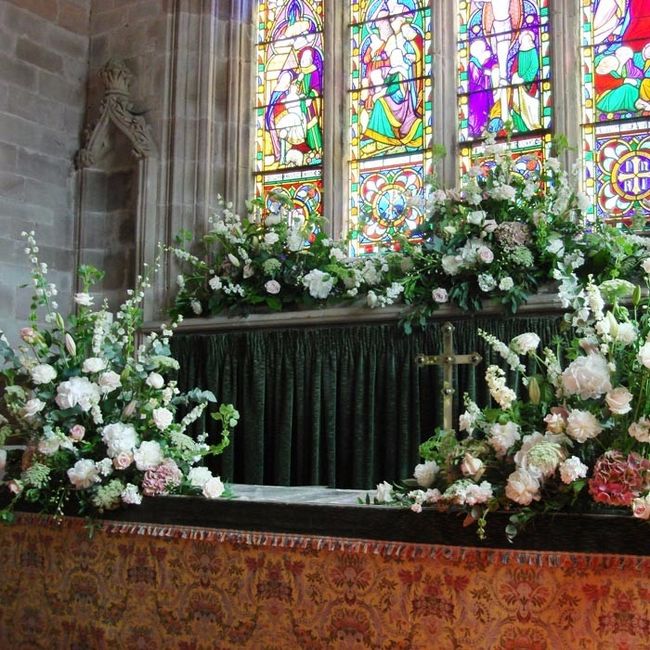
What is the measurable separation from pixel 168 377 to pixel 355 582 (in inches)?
169

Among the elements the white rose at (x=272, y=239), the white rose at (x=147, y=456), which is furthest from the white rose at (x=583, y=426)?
the white rose at (x=272, y=239)

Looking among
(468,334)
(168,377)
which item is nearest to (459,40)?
(468,334)

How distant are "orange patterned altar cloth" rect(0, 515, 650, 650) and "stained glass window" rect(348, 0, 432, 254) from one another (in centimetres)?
379

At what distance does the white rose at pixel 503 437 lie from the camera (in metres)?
2.66

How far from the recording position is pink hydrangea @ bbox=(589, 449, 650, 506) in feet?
7.76

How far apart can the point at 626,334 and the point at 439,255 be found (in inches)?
135

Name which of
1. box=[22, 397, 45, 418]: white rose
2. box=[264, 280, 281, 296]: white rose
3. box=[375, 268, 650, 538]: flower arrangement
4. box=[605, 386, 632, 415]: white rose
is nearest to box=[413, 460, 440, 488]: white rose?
box=[375, 268, 650, 538]: flower arrangement

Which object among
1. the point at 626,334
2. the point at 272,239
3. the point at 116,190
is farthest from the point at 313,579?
the point at 116,190

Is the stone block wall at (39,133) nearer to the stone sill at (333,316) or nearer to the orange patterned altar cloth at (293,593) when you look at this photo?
the stone sill at (333,316)

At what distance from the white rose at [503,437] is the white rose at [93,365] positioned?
5.38ft

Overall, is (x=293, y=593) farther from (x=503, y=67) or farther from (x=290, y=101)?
(x=290, y=101)

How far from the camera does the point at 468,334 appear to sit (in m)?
5.76

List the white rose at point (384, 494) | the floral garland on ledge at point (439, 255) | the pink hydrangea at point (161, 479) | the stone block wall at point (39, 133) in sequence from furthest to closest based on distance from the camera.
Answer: the stone block wall at point (39, 133) < the floral garland on ledge at point (439, 255) < the pink hydrangea at point (161, 479) < the white rose at point (384, 494)

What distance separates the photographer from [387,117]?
7059 millimetres
